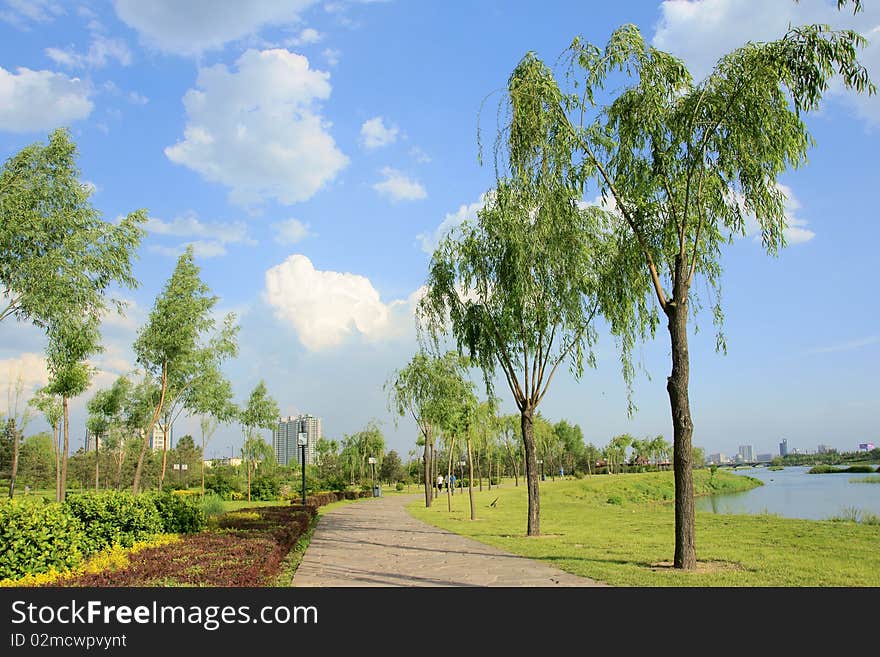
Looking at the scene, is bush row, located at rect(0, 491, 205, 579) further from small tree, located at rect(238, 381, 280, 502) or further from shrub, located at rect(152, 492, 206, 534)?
small tree, located at rect(238, 381, 280, 502)

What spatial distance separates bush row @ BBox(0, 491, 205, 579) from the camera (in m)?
7.71

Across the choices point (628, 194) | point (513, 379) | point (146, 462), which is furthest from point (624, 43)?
point (146, 462)

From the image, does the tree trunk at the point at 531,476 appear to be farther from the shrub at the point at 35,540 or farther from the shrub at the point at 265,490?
the shrub at the point at 265,490

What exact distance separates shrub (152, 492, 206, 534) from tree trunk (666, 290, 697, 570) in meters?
9.26

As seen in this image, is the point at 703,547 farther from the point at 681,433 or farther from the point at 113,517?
the point at 113,517

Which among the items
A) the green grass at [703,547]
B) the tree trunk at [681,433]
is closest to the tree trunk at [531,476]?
the green grass at [703,547]

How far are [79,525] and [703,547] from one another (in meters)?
10.1

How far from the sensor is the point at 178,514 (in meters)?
12.4

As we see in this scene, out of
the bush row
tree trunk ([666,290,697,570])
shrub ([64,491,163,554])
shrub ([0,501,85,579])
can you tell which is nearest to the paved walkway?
tree trunk ([666,290,697,570])

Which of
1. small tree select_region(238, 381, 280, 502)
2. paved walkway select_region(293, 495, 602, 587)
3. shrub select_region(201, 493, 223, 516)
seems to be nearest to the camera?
paved walkway select_region(293, 495, 602, 587)

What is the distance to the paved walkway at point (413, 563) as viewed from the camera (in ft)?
26.6

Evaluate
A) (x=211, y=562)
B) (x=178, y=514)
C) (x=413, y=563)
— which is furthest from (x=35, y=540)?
(x=413, y=563)

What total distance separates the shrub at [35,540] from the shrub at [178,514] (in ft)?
10.8
